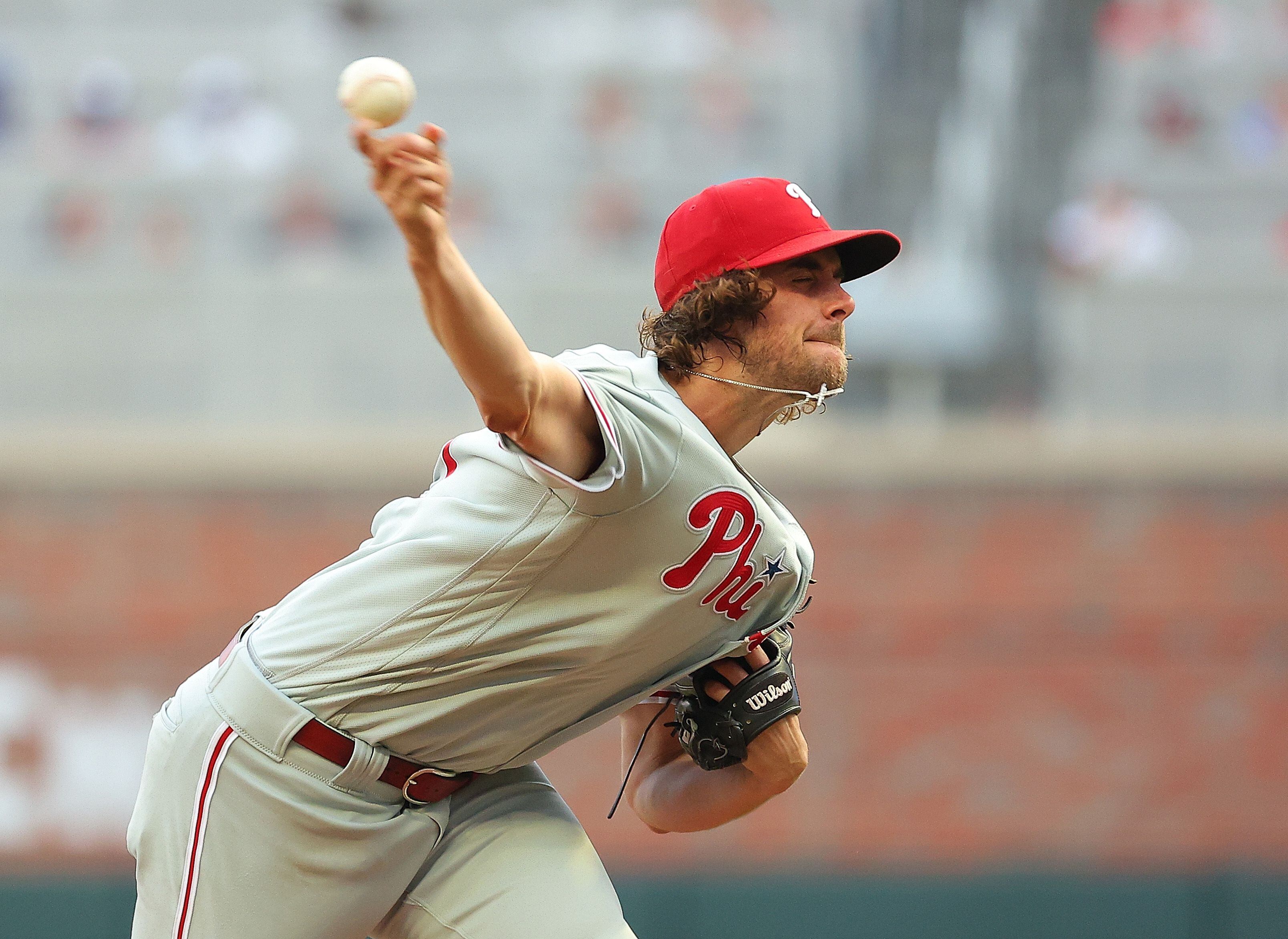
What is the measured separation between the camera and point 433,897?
2.80 m

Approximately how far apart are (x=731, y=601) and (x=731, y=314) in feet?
1.61

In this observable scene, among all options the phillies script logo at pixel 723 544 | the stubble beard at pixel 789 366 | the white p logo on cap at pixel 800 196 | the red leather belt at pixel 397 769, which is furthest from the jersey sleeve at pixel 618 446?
the red leather belt at pixel 397 769

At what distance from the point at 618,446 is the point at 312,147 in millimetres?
7183

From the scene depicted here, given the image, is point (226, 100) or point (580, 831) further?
point (226, 100)

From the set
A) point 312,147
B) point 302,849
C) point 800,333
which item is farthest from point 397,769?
point 312,147

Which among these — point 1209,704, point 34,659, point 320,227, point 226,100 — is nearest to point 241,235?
point 320,227

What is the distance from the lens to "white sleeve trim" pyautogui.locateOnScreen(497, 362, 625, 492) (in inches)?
88.7

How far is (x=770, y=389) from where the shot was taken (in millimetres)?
2686

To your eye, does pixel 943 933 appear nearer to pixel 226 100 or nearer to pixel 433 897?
pixel 433 897

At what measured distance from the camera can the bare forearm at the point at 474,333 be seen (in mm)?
2064

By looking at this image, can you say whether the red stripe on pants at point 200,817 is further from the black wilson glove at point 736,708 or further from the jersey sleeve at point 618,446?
the black wilson glove at point 736,708

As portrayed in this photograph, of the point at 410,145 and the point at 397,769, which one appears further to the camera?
the point at 397,769

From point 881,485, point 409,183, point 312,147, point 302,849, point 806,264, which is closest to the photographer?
point 409,183

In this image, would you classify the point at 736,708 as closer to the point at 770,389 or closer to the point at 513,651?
the point at 513,651
